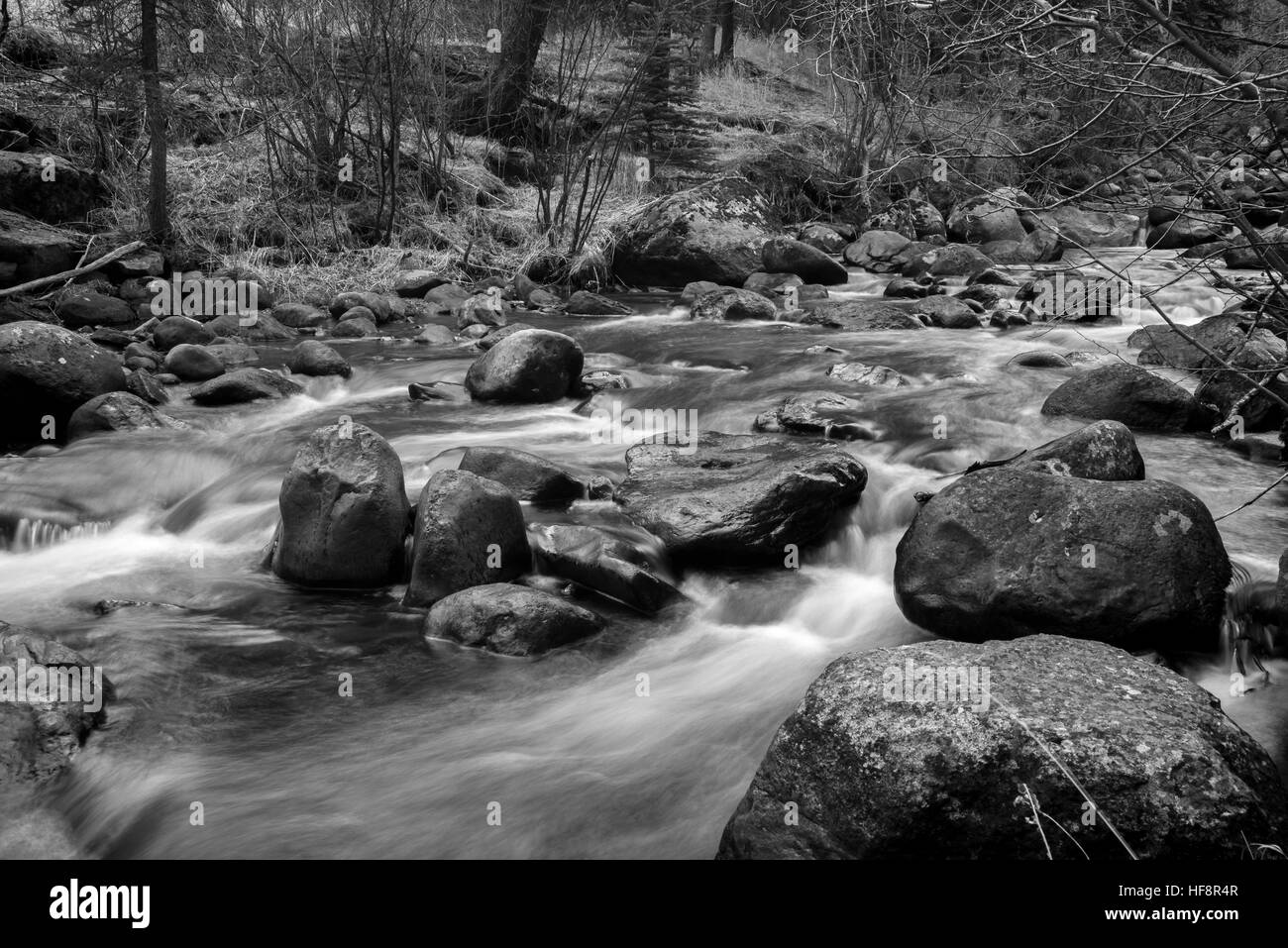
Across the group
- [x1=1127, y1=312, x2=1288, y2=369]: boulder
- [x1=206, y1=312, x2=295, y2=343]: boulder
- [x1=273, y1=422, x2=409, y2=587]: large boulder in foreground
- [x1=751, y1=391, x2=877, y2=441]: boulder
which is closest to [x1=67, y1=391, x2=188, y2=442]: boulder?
[x1=273, y1=422, x2=409, y2=587]: large boulder in foreground

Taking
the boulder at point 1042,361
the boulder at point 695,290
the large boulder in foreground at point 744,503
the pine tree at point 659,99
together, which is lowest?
the large boulder in foreground at point 744,503

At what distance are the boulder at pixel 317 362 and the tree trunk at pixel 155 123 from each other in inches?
151

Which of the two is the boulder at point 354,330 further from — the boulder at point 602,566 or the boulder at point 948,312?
the boulder at point 602,566

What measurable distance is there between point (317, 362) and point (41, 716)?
5.97m

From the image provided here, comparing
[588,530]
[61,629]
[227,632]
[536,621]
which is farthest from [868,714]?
[61,629]

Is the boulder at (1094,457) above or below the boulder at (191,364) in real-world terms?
below

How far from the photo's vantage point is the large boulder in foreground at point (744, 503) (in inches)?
227

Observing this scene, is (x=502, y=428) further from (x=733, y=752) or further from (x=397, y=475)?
(x=733, y=752)

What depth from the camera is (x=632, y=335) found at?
38.1 feet

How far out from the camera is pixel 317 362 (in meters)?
9.78

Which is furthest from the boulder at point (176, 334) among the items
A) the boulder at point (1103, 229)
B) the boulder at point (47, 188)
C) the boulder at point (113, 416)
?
the boulder at point (1103, 229)

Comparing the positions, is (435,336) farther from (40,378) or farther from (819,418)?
(819,418)

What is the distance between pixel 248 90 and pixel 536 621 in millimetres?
12253

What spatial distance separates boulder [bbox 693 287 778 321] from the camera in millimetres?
12250
